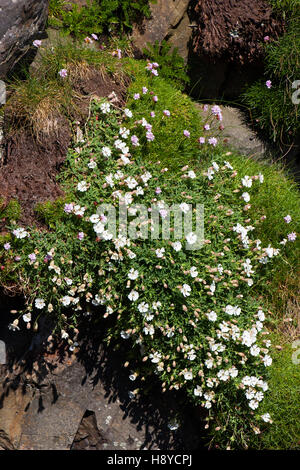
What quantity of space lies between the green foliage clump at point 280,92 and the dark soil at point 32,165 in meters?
2.31

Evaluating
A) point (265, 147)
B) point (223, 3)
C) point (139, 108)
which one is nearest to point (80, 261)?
point (139, 108)

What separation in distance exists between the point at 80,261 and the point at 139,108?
179 centimetres

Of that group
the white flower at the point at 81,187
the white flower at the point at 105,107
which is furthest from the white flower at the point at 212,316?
the white flower at the point at 105,107

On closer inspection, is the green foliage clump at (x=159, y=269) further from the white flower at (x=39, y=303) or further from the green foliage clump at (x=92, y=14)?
the green foliage clump at (x=92, y=14)

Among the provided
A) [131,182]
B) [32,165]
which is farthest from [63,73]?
[131,182]

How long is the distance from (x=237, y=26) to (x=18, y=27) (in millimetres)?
2567

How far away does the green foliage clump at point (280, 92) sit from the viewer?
5086 mm

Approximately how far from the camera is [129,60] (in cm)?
497

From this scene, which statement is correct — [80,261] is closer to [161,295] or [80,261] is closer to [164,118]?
[161,295]

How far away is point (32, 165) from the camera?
4.31 m

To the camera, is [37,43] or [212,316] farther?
[37,43]

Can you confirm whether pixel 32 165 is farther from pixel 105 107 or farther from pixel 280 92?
pixel 280 92

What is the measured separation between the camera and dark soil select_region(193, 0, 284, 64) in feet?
16.8

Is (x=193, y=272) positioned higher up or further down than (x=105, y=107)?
further down
